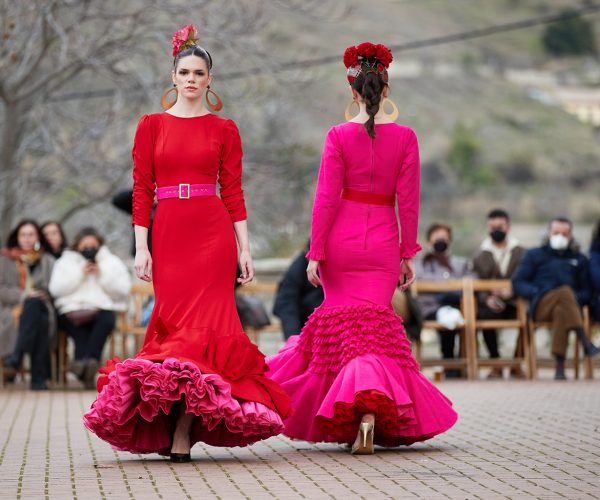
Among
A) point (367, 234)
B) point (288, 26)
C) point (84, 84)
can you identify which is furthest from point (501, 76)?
point (367, 234)

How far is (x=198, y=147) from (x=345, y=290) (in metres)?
1.38

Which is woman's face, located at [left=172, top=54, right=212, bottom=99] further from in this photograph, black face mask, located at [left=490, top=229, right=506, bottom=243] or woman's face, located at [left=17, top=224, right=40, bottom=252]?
black face mask, located at [left=490, top=229, right=506, bottom=243]

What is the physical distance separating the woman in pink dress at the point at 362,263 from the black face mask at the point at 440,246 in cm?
810

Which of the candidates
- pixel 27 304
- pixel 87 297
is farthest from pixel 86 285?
pixel 27 304

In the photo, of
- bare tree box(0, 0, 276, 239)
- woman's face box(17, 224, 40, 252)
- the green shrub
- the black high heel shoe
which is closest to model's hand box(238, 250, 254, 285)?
the black high heel shoe

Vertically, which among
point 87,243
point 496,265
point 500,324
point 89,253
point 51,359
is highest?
point 87,243

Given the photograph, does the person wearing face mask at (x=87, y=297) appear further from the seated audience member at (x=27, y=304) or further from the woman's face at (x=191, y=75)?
the woman's face at (x=191, y=75)

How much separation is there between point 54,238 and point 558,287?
5.51 meters

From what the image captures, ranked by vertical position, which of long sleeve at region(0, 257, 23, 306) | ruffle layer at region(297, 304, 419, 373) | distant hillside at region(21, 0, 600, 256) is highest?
distant hillside at region(21, 0, 600, 256)

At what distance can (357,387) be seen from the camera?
863 cm

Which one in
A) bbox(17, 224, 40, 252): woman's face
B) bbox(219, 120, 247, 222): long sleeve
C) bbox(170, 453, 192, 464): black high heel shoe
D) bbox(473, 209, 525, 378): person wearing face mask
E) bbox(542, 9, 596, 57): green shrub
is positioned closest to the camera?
bbox(170, 453, 192, 464): black high heel shoe

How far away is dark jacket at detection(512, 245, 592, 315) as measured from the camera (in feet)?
53.2

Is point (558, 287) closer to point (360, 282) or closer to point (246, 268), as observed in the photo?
point (360, 282)

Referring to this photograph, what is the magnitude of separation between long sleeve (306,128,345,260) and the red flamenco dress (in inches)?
25.6
